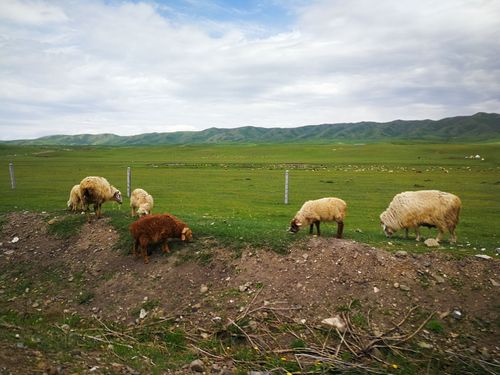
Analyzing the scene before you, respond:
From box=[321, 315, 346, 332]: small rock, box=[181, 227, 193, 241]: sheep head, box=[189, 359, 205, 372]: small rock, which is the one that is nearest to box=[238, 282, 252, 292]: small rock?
box=[321, 315, 346, 332]: small rock

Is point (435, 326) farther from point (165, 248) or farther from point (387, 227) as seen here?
point (165, 248)

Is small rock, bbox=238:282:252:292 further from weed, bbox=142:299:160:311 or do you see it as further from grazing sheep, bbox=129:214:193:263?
grazing sheep, bbox=129:214:193:263

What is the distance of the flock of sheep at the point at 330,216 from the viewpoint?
1193 cm

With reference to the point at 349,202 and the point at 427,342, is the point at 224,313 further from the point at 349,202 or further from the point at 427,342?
the point at 349,202

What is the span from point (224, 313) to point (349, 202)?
66.4 feet

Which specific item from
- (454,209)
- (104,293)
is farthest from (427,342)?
(104,293)

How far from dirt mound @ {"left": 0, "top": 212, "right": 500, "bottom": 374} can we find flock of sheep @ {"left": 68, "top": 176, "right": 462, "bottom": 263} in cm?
71

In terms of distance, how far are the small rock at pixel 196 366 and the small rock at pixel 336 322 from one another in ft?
10.5

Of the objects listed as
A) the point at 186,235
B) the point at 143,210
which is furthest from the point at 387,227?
the point at 143,210

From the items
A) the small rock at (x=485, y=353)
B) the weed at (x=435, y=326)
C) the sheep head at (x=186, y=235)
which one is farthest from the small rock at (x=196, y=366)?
the small rock at (x=485, y=353)

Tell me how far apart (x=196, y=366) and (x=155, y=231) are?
5.40 metres

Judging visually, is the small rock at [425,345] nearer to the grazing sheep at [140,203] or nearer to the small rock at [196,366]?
the small rock at [196,366]

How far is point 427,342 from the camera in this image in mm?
8312

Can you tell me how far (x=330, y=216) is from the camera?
13.6 metres
